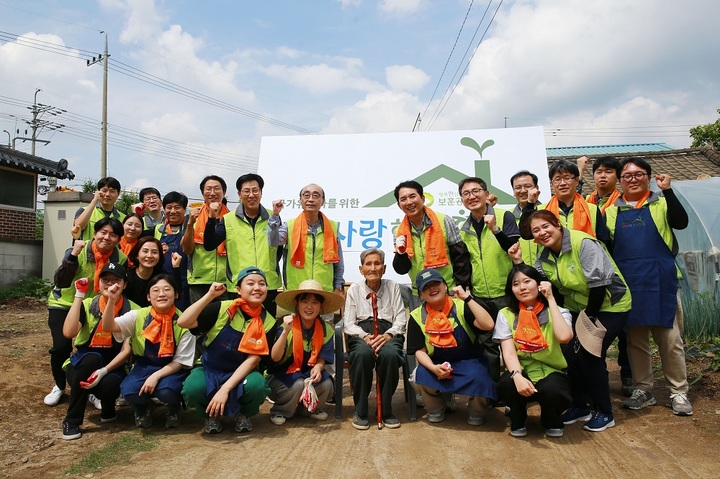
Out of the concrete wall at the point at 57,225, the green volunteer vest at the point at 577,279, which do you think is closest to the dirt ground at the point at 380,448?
the green volunteer vest at the point at 577,279

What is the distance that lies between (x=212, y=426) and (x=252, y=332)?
0.70m

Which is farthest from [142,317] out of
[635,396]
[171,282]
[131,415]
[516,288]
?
[635,396]

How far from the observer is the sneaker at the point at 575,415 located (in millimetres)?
3756

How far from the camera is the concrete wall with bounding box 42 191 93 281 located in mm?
12125

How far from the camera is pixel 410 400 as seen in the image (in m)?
3.97

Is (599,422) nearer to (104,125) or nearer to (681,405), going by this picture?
(681,405)

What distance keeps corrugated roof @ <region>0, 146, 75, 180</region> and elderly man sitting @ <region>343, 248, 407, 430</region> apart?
11.2 meters

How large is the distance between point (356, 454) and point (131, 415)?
1.95 meters

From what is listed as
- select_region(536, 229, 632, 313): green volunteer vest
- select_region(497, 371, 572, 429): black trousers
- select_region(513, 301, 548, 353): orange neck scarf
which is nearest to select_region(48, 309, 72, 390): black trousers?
select_region(497, 371, 572, 429): black trousers

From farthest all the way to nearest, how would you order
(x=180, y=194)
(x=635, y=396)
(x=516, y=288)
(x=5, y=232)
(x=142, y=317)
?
(x=5, y=232) < (x=180, y=194) < (x=635, y=396) < (x=142, y=317) < (x=516, y=288)

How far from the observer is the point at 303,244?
4.35m

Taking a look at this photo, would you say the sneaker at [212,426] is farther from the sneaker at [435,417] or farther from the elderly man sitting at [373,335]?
the sneaker at [435,417]

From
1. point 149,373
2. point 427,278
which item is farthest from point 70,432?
point 427,278

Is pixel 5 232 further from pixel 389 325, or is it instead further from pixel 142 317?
pixel 389 325
